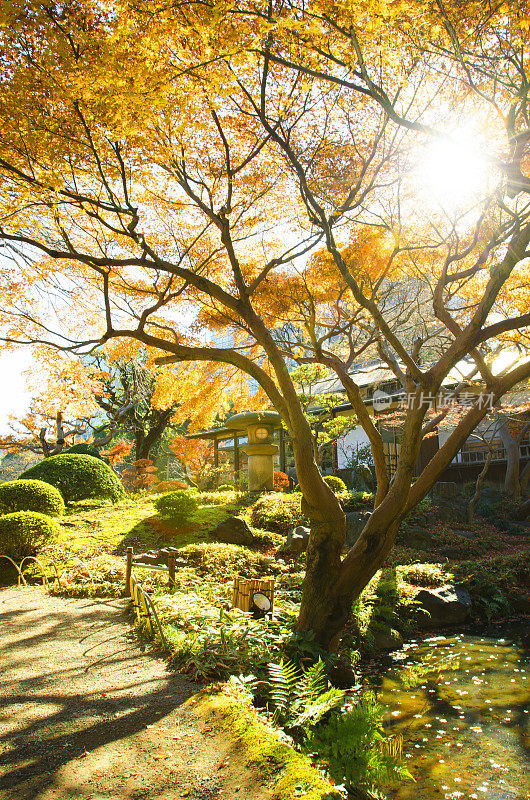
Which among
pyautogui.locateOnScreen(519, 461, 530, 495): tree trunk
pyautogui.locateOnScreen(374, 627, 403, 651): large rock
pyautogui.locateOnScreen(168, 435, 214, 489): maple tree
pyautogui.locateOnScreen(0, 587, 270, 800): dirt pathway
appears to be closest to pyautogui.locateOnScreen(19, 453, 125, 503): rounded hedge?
pyautogui.locateOnScreen(168, 435, 214, 489): maple tree

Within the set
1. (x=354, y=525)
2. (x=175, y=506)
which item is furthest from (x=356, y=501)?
(x=175, y=506)

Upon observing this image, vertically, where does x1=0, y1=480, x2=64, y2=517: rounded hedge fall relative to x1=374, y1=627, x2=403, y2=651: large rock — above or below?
above

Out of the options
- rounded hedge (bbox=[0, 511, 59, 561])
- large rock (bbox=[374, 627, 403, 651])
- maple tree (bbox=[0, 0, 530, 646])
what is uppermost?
maple tree (bbox=[0, 0, 530, 646])

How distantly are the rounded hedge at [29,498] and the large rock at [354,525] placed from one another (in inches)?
244

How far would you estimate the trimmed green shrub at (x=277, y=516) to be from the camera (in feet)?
36.0

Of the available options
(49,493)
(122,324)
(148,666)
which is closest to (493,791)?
(148,666)

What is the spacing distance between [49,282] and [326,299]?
14.9 feet

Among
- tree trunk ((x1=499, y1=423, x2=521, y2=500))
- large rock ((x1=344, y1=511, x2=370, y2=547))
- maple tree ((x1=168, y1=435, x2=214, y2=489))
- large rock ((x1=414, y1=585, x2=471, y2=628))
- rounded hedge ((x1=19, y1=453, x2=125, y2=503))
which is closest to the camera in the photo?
large rock ((x1=414, y1=585, x2=471, y2=628))

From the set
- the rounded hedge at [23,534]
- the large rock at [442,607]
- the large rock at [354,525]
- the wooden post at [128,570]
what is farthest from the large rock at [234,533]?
the large rock at [442,607]

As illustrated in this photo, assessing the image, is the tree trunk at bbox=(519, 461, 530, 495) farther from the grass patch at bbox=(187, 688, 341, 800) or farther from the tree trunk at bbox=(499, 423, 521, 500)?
the grass patch at bbox=(187, 688, 341, 800)

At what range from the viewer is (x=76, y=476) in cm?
1264

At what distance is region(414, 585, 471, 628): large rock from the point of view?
721cm

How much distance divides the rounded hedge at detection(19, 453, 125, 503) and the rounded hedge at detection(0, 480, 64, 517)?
196 cm

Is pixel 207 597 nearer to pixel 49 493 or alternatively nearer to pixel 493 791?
pixel 493 791
